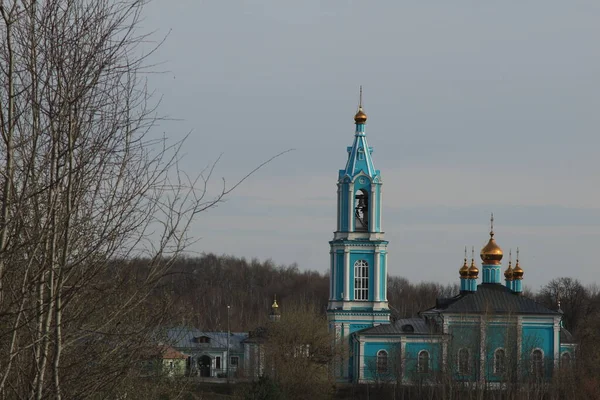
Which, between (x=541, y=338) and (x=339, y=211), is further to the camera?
(x=339, y=211)

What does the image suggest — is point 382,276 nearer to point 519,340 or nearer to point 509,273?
point 519,340

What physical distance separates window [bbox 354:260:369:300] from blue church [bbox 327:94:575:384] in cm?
3

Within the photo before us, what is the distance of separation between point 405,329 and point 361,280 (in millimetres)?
2206

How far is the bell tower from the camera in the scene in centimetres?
4331

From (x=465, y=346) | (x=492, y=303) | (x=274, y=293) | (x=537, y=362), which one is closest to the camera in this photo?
(x=537, y=362)

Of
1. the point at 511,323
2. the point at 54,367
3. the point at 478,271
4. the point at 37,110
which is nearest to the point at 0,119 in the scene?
the point at 37,110

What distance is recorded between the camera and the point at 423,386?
3791 cm

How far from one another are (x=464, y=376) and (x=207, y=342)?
15324 millimetres

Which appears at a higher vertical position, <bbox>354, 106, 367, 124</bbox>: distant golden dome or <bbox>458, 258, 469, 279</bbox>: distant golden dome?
<bbox>354, 106, 367, 124</bbox>: distant golden dome

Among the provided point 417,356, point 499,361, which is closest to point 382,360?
point 417,356

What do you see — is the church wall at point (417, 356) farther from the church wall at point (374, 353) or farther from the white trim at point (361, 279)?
the white trim at point (361, 279)

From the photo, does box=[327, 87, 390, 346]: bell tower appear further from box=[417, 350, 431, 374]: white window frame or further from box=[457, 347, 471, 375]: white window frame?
box=[457, 347, 471, 375]: white window frame

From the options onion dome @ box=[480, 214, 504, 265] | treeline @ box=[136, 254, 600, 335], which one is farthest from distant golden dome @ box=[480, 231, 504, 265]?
treeline @ box=[136, 254, 600, 335]

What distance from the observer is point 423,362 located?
4200 centimetres
